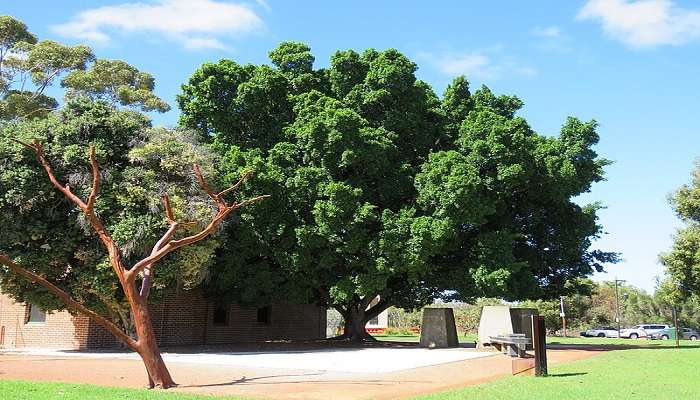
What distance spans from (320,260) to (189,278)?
571 centimetres

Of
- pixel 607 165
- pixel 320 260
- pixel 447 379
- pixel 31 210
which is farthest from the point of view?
pixel 607 165

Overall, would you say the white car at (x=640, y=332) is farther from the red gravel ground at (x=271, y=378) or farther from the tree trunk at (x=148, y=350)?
the tree trunk at (x=148, y=350)

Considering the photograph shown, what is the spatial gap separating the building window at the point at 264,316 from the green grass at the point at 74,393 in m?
23.5

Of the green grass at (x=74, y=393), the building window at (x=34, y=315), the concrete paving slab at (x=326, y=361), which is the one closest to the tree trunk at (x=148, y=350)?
the green grass at (x=74, y=393)

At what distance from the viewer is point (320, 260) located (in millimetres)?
26844

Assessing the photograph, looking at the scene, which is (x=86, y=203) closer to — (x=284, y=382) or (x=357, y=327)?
(x=284, y=382)

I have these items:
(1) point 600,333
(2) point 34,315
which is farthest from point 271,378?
(1) point 600,333

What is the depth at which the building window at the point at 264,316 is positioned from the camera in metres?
35.5

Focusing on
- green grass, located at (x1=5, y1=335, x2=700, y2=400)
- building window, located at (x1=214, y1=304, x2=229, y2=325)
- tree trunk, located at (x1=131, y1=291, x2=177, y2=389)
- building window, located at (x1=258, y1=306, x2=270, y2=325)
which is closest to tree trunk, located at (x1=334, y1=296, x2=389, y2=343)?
building window, located at (x1=258, y1=306, x2=270, y2=325)

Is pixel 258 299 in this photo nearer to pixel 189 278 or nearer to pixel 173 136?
pixel 189 278

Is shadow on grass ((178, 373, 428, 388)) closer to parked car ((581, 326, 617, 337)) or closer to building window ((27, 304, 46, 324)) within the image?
building window ((27, 304, 46, 324))

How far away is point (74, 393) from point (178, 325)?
19033 mm

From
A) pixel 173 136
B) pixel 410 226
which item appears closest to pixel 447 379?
pixel 410 226

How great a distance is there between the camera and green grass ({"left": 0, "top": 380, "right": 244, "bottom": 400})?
33.5 feet
